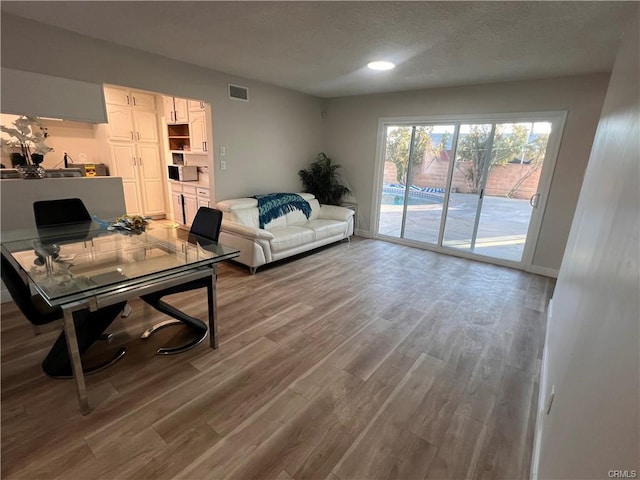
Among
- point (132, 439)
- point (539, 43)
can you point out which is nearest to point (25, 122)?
point (132, 439)

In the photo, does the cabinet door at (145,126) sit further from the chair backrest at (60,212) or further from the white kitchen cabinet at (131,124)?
the chair backrest at (60,212)

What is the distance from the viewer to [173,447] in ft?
4.98

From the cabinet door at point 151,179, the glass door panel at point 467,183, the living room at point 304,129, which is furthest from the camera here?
the cabinet door at point 151,179

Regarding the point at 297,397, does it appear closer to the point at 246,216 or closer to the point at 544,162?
the point at 246,216

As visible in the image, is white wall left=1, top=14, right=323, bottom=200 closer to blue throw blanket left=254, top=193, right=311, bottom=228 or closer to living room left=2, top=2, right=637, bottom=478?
living room left=2, top=2, right=637, bottom=478

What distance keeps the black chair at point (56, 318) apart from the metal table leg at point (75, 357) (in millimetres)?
359

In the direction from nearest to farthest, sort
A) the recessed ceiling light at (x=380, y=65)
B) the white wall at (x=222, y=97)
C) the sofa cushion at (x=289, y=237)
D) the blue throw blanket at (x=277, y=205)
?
the white wall at (x=222, y=97) → the recessed ceiling light at (x=380, y=65) → the sofa cushion at (x=289, y=237) → the blue throw blanket at (x=277, y=205)

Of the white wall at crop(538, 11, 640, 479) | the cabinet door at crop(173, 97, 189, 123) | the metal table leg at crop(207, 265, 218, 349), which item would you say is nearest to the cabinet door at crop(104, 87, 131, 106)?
the cabinet door at crop(173, 97, 189, 123)

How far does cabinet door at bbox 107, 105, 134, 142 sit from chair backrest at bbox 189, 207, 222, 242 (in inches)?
153

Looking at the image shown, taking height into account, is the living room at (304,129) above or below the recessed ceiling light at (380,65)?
below

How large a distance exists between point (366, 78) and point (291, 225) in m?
2.30

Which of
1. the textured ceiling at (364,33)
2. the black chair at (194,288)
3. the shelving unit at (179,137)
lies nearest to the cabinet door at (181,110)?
the shelving unit at (179,137)

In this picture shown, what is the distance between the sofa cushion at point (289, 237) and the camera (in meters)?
3.90

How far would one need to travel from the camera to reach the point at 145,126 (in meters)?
5.67
